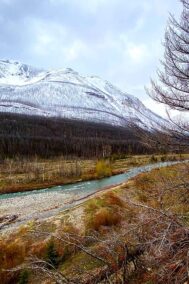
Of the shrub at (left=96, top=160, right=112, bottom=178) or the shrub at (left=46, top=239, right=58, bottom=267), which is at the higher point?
the shrub at (left=96, top=160, right=112, bottom=178)

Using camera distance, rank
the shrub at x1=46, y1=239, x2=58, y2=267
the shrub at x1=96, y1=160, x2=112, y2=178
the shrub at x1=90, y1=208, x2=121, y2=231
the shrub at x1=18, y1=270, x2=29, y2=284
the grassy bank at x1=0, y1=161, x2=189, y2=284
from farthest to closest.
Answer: the shrub at x1=96, y1=160, x2=112, y2=178, the shrub at x1=90, y1=208, x2=121, y2=231, the shrub at x1=46, y1=239, x2=58, y2=267, the shrub at x1=18, y1=270, x2=29, y2=284, the grassy bank at x1=0, y1=161, x2=189, y2=284

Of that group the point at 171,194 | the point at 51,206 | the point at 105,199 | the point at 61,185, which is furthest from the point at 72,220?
the point at 61,185

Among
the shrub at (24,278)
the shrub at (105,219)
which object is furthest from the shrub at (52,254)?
the shrub at (105,219)

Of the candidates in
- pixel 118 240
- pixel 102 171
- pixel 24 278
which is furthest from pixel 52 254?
pixel 102 171

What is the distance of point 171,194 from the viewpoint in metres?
7.22

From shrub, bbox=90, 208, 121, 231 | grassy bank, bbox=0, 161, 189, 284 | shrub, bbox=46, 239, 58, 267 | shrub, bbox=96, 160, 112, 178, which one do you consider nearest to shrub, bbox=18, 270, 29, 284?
grassy bank, bbox=0, 161, 189, 284

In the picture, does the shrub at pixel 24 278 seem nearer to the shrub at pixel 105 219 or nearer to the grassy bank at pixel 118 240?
the grassy bank at pixel 118 240

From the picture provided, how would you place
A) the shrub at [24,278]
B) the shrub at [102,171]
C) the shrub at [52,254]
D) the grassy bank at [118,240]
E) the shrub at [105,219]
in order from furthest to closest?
1. the shrub at [102,171]
2. the shrub at [105,219]
3. the shrub at [52,254]
4. the shrub at [24,278]
5. the grassy bank at [118,240]

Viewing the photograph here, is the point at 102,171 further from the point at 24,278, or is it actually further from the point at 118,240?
the point at 118,240

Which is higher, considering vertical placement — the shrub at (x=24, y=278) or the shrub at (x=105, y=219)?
the shrub at (x=105, y=219)

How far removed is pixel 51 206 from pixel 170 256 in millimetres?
30402

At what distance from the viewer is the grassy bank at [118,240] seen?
5898 mm

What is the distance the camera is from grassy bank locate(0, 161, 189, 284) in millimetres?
5898

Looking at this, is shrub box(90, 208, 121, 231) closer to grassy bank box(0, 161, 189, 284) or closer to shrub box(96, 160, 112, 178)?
grassy bank box(0, 161, 189, 284)
